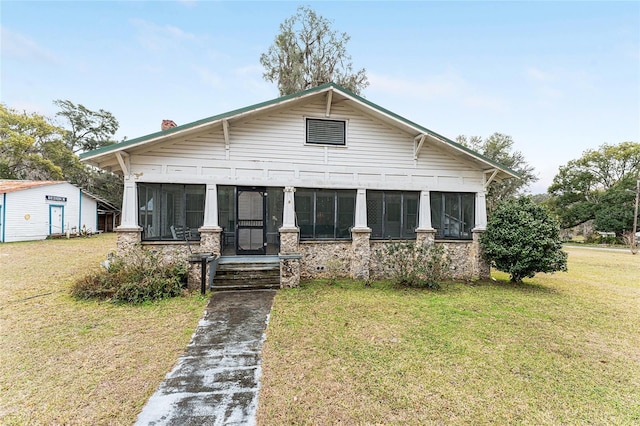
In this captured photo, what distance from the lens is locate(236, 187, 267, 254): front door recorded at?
8.86 meters

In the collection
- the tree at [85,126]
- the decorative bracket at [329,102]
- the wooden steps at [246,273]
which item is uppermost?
the tree at [85,126]

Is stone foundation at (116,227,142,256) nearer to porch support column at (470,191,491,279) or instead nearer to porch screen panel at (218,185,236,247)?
porch screen panel at (218,185,236,247)

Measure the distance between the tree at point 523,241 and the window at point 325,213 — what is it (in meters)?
4.65

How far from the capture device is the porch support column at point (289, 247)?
303 inches

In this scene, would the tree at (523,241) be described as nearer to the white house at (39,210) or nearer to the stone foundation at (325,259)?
the stone foundation at (325,259)

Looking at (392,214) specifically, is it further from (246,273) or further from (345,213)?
(246,273)

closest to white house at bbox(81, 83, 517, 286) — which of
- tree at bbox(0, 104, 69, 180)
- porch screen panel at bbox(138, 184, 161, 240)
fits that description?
porch screen panel at bbox(138, 184, 161, 240)

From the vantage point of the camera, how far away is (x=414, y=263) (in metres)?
8.41

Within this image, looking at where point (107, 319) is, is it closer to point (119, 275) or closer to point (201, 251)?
point (119, 275)

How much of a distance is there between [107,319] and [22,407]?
9.01 feet

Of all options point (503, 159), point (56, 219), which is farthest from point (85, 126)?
point (503, 159)

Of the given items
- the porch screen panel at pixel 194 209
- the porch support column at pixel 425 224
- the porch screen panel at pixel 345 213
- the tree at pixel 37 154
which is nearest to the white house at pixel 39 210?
the tree at pixel 37 154

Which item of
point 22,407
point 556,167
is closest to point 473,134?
point 556,167

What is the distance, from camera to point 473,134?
2694 cm
